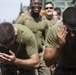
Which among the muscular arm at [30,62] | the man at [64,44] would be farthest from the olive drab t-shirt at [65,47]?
the muscular arm at [30,62]

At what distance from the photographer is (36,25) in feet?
27.7

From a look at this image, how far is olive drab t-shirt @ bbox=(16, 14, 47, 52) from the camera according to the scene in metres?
8.33

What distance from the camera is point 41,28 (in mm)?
8469

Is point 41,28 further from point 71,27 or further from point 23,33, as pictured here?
point 71,27

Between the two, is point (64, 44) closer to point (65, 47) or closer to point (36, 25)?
point (65, 47)

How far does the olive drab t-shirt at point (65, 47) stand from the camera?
18.2 feet

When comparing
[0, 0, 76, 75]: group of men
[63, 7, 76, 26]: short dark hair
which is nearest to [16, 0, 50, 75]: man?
[0, 0, 76, 75]: group of men

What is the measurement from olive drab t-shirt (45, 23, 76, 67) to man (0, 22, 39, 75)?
20.2 inches

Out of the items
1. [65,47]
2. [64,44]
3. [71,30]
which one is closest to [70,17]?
[71,30]

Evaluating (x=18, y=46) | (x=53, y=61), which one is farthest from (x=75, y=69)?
(x=18, y=46)

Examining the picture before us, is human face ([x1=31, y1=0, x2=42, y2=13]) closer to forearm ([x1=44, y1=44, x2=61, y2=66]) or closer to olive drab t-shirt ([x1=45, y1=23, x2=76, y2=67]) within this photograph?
olive drab t-shirt ([x1=45, y1=23, x2=76, y2=67])

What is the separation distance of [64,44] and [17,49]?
1.03m

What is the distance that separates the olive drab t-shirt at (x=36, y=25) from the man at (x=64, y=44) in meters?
2.29

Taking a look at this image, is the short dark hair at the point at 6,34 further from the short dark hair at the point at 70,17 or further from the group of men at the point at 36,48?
the short dark hair at the point at 70,17
